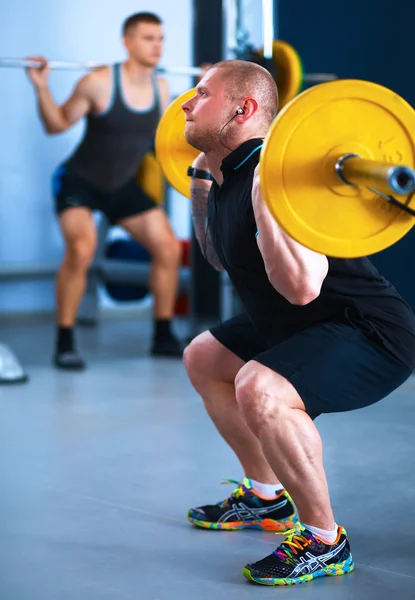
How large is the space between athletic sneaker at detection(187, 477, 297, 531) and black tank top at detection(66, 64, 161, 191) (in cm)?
239

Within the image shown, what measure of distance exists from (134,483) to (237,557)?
583 mm

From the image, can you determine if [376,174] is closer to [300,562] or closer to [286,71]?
[300,562]

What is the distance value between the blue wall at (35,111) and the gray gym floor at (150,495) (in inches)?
86.9

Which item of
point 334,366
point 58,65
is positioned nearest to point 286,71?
point 58,65

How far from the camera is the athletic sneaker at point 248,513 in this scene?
213cm

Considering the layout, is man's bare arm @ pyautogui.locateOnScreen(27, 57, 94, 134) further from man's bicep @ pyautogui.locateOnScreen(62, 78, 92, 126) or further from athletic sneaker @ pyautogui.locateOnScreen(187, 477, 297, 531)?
athletic sneaker @ pyautogui.locateOnScreen(187, 477, 297, 531)

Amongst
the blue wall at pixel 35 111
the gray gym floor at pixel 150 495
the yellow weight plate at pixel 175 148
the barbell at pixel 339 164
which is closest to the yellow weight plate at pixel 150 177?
the gray gym floor at pixel 150 495

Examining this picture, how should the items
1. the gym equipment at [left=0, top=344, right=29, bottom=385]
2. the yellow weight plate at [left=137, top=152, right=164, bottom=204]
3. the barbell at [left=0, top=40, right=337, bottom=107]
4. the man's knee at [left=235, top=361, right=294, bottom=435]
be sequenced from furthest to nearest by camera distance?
1. the yellow weight plate at [left=137, top=152, right=164, bottom=204]
2. the barbell at [left=0, top=40, right=337, bottom=107]
3. the gym equipment at [left=0, top=344, right=29, bottom=385]
4. the man's knee at [left=235, top=361, right=294, bottom=435]

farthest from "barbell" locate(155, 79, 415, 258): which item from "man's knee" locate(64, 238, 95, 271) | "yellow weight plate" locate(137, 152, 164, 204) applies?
"yellow weight plate" locate(137, 152, 164, 204)

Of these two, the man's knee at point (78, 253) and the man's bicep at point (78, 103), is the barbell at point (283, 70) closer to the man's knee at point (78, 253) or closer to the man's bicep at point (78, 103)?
the man's bicep at point (78, 103)

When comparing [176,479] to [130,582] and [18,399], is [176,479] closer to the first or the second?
[130,582]

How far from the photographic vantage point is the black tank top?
4289 millimetres

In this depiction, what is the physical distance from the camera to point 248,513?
7.02 feet

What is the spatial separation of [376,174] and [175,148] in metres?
0.85
